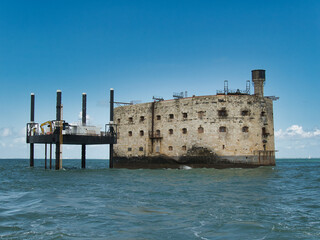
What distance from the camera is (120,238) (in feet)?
30.4

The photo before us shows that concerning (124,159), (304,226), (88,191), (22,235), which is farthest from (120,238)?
(124,159)

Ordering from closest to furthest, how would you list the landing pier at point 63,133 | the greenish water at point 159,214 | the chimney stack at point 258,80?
1. the greenish water at point 159,214
2. the landing pier at point 63,133
3. the chimney stack at point 258,80

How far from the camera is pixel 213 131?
3584 cm

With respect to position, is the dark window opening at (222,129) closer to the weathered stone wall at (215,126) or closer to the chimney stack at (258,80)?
the weathered stone wall at (215,126)

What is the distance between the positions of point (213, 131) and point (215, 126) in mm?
501

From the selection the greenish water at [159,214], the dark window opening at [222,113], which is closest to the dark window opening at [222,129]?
the dark window opening at [222,113]

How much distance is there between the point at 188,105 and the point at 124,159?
33.2 ft

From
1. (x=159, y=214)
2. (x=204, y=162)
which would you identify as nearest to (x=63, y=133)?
(x=204, y=162)

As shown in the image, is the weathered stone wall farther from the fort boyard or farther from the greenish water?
the greenish water

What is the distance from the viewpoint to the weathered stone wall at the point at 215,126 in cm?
3569

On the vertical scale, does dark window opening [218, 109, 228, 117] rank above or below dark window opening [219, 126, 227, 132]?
above

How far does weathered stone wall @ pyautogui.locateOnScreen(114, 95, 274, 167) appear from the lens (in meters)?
35.7

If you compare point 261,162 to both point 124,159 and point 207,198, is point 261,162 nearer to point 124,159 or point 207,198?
point 124,159

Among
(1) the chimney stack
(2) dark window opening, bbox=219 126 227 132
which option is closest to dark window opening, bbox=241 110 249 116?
(2) dark window opening, bbox=219 126 227 132
